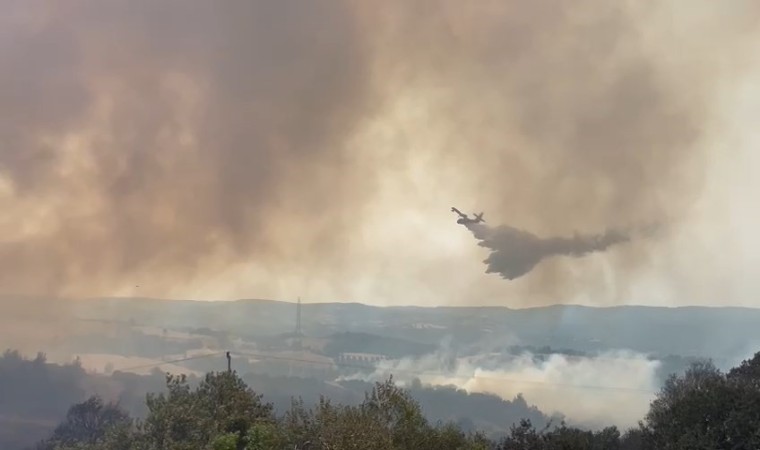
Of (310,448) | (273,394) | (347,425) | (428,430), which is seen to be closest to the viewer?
(347,425)

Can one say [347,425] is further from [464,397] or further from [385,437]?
[464,397]

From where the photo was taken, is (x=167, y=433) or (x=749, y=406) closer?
(x=167, y=433)

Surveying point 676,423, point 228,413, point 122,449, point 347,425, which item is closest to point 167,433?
point 122,449

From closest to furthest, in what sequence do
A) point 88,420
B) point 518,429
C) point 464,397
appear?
point 518,429 → point 88,420 → point 464,397

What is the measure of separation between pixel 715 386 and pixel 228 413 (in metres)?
34.7

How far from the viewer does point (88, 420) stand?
93375 mm

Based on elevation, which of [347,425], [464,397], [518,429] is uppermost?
[347,425]

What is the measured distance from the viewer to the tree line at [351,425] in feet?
111

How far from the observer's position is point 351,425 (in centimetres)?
3188

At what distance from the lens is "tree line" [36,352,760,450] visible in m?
33.8

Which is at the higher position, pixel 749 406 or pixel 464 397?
pixel 749 406

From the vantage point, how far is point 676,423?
136ft

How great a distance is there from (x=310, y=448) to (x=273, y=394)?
461 ft

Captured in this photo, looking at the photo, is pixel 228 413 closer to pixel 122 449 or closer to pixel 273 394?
pixel 122 449
